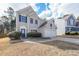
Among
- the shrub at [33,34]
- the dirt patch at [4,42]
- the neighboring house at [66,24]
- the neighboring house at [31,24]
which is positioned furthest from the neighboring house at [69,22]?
the dirt patch at [4,42]

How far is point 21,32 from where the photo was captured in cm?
372

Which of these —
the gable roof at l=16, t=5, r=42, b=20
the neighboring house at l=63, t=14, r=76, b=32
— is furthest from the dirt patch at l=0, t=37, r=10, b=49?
the neighboring house at l=63, t=14, r=76, b=32

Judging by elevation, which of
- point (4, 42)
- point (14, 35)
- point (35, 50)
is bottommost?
point (35, 50)

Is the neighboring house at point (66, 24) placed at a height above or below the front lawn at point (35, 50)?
above

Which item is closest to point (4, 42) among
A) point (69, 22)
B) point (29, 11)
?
point (29, 11)

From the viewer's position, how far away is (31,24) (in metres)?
3.74

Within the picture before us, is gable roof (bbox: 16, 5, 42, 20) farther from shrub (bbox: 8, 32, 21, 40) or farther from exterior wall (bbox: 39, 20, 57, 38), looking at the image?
shrub (bbox: 8, 32, 21, 40)

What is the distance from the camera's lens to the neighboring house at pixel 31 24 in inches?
146

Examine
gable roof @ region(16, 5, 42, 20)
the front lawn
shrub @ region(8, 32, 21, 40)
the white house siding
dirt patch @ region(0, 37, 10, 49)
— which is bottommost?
the front lawn

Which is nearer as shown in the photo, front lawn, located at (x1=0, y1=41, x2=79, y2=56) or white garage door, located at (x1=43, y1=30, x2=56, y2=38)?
front lawn, located at (x1=0, y1=41, x2=79, y2=56)

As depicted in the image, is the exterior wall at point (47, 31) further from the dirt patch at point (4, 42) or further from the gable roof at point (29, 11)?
the dirt patch at point (4, 42)

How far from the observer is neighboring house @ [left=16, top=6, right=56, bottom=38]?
371 cm

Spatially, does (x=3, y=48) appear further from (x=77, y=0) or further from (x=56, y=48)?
(x=77, y=0)

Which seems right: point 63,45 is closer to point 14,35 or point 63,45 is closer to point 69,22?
point 69,22
